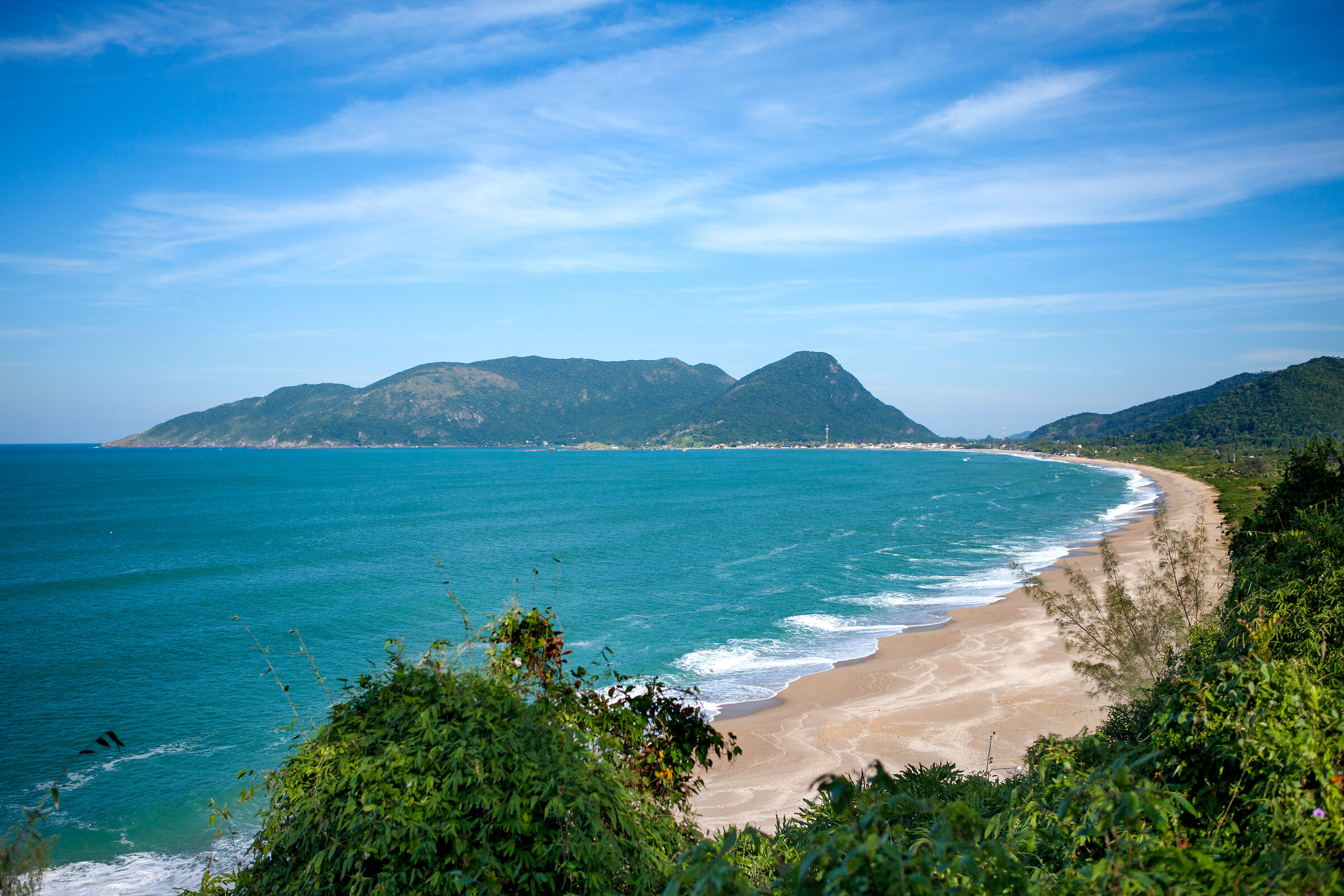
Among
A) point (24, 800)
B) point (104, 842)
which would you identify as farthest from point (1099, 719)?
point (24, 800)

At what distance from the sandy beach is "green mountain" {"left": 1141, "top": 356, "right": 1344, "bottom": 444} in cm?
13281

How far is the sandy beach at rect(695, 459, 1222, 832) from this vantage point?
59.5 feet

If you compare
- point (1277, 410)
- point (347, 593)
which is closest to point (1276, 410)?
point (1277, 410)

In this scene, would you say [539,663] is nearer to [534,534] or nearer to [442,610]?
[442,610]

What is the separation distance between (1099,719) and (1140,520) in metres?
51.8

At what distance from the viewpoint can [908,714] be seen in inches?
877

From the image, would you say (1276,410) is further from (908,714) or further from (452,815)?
(452,815)

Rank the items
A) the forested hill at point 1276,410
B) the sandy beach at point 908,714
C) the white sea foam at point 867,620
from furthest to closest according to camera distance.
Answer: the forested hill at point 1276,410, the white sea foam at point 867,620, the sandy beach at point 908,714

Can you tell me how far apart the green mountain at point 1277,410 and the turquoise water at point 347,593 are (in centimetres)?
6606

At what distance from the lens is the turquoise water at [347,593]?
20516 mm

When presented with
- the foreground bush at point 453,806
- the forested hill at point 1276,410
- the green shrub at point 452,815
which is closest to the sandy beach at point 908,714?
the foreground bush at point 453,806

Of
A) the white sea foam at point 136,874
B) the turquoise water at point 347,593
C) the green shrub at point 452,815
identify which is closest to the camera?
the green shrub at point 452,815

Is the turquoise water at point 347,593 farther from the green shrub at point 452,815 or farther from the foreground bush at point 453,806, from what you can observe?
the green shrub at point 452,815

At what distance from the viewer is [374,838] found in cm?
533
